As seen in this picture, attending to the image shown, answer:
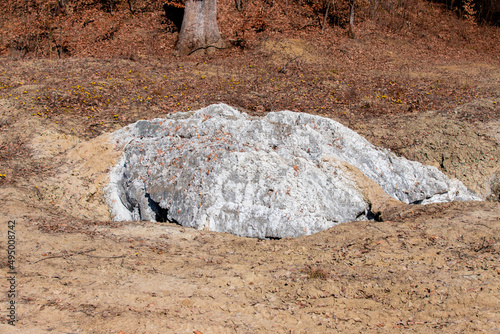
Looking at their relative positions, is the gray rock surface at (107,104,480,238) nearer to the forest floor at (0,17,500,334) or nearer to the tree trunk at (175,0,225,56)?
the forest floor at (0,17,500,334)

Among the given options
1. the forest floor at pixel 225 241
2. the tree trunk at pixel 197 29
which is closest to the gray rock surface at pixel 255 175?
the forest floor at pixel 225 241

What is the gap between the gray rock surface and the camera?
6188 mm

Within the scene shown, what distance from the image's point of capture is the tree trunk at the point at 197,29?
47.4 feet

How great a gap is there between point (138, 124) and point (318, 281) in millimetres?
5413

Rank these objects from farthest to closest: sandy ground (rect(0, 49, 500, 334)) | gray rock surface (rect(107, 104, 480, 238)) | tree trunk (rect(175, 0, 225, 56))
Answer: tree trunk (rect(175, 0, 225, 56)), gray rock surface (rect(107, 104, 480, 238)), sandy ground (rect(0, 49, 500, 334))

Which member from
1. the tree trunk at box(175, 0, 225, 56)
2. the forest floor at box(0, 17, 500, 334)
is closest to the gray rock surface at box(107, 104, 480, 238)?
the forest floor at box(0, 17, 500, 334)

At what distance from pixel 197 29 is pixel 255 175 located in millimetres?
10017

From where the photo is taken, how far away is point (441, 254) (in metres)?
4.56

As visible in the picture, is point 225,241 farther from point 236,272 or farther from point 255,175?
point 255,175

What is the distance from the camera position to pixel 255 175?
255 inches

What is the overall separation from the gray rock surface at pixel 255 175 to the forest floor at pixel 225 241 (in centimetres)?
40

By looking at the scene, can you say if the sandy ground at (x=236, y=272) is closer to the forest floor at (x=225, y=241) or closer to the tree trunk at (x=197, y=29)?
the forest floor at (x=225, y=241)

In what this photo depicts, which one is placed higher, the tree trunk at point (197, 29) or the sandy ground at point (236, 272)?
the tree trunk at point (197, 29)

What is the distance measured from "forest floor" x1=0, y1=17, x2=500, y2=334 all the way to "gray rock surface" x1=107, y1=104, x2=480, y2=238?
1.30 ft
